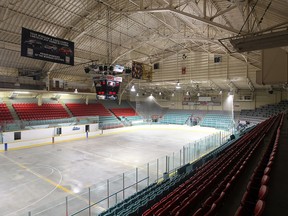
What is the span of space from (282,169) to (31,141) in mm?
20760

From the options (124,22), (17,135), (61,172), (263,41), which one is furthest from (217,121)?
(17,135)

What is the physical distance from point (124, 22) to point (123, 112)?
19.8 meters

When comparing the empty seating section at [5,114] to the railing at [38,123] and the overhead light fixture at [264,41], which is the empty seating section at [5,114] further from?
the overhead light fixture at [264,41]

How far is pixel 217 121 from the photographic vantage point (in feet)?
107

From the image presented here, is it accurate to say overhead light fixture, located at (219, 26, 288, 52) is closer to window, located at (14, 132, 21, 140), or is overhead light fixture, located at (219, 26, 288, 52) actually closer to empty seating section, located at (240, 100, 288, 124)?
window, located at (14, 132, 21, 140)

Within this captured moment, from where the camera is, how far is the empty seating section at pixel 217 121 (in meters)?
31.0

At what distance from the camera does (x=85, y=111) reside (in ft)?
98.4

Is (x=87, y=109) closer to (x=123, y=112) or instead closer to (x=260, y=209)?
(x=123, y=112)

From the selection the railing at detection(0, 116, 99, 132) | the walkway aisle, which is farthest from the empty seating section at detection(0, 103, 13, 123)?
the walkway aisle

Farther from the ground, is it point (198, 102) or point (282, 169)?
point (198, 102)

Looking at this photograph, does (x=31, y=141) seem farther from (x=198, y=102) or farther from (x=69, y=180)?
(x=198, y=102)

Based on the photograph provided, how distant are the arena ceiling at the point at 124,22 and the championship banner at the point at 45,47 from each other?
10.3ft

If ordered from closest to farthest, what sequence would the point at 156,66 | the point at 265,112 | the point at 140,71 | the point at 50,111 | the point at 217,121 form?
the point at 140,71 → the point at 50,111 → the point at 265,112 → the point at 156,66 → the point at 217,121

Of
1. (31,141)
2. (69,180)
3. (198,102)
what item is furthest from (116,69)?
(198,102)
